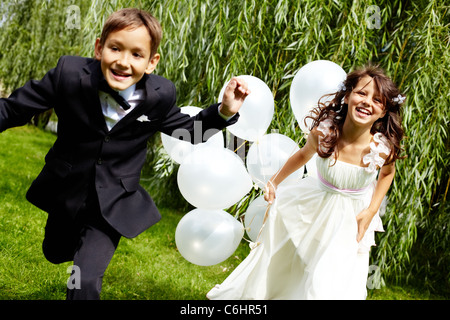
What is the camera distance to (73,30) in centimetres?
810

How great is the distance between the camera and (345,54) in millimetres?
3346

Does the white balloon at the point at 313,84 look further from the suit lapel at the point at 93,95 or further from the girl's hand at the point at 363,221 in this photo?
the suit lapel at the point at 93,95

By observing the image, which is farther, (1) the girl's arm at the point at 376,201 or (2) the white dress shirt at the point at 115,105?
(1) the girl's arm at the point at 376,201

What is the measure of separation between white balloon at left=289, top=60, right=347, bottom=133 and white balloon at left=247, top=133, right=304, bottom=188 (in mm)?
151

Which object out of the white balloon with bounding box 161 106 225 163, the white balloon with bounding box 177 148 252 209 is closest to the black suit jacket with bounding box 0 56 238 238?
the white balloon with bounding box 177 148 252 209

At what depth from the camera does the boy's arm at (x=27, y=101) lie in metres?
1.79

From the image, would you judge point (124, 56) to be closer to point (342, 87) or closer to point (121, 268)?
point (342, 87)

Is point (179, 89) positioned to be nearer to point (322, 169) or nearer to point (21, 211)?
point (21, 211)

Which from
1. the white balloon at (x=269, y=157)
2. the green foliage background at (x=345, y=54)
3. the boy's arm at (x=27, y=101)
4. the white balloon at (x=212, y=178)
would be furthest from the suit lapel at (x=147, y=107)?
the green foliage background at (x=345, y=54)

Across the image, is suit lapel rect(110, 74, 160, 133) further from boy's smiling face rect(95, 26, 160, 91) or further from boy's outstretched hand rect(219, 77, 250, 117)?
boy's outstretched hand rect(219, 77, 250, 117)

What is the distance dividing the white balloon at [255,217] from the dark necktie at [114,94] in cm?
108

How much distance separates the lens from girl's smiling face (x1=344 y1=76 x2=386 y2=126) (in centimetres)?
223

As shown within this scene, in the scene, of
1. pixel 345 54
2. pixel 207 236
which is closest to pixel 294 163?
pixel 207 236

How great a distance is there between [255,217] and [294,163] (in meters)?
0.45
